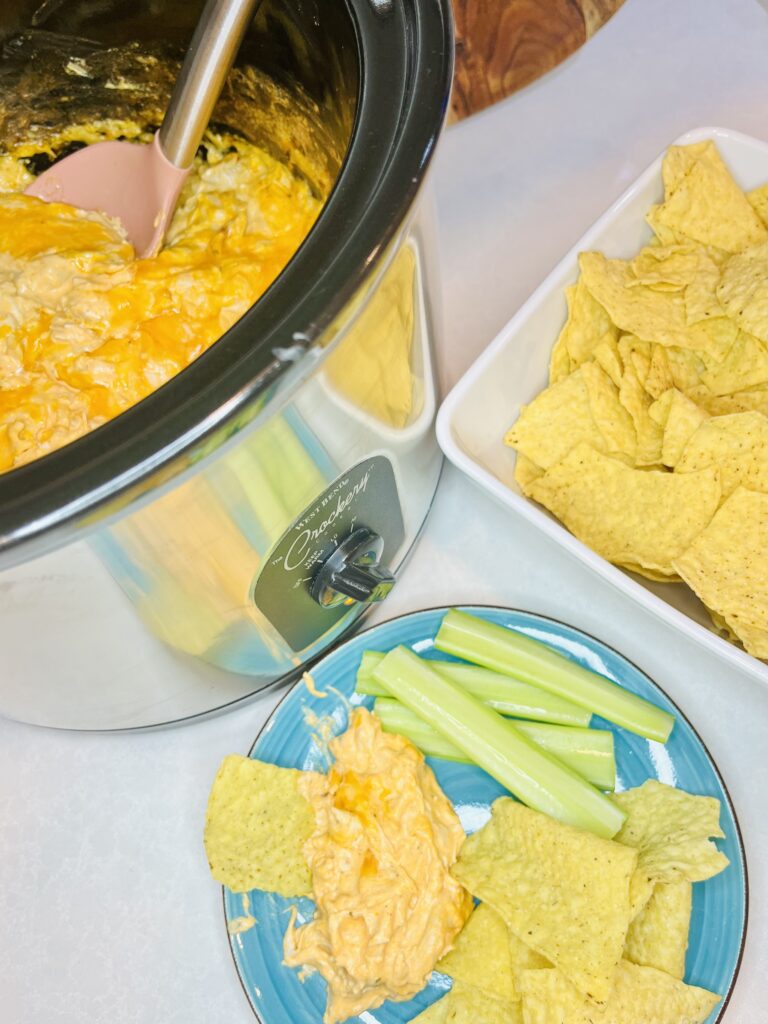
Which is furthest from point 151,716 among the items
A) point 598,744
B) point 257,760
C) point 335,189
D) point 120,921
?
point 335,189

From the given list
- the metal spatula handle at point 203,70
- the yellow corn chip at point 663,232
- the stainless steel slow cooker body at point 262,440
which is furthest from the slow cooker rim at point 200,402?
the yellow corn chip at point 663,232

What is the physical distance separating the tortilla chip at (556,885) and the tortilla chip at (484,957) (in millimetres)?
31

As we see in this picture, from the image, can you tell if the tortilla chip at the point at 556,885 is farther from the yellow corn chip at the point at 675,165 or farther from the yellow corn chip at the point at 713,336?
the yellow corn chip at the point at 675,165

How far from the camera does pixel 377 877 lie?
3.20 ft

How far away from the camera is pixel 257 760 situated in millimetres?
1059

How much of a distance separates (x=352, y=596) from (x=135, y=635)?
0.20m

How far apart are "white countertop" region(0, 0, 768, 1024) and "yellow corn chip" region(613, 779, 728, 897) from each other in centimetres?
11

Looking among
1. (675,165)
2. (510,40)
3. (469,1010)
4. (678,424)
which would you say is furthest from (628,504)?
(510,40)

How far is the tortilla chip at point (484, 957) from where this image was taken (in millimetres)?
943

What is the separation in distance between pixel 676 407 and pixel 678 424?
18mm

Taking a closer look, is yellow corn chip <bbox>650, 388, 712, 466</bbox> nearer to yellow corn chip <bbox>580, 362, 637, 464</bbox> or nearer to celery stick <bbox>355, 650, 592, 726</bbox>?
yellow corn chip <bbox>580, 362, 637, 464</bbox>

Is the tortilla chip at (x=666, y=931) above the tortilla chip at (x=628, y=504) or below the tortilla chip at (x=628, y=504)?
below

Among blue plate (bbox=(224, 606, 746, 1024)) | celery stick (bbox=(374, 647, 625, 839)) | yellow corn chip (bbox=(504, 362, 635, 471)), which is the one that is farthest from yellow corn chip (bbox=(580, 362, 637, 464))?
celery stick (bbox=(374, 647, 625, 839))

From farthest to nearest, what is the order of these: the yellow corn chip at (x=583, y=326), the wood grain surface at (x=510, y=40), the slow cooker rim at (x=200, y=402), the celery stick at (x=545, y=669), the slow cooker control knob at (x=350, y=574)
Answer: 1. the wood grain surface at (x=510, y=40)
2. the yellow corn chip at (x=583, y=326)
3. the celery stick at (x=545, y=669)
4. the slow cooker control knob at (x=350, y=574)
5. the slow cooker rim at (x=200, y=402)
